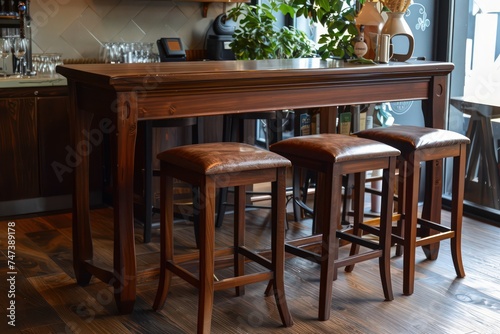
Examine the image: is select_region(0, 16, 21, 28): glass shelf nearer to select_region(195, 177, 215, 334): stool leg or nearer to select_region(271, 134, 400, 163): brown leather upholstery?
select_region(271, 134, 400, 163): brown leather upholstery

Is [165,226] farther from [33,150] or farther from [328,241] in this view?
[33,150]

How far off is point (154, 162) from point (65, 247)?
0.87 m

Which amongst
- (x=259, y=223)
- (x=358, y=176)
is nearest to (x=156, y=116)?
(x=358, y=176)

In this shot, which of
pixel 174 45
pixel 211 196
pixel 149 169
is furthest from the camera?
pixel 174 45

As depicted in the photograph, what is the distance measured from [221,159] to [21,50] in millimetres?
2641

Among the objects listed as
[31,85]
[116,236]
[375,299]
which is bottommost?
[375,299]

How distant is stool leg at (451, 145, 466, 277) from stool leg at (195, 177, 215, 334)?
145 centimetres

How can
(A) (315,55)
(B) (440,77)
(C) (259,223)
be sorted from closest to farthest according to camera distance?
(B) (440,77), (C) (259,223), (A) (315,55)

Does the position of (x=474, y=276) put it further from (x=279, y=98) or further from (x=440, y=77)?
(x=279, y=98)

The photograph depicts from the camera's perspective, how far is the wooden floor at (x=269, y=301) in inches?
120

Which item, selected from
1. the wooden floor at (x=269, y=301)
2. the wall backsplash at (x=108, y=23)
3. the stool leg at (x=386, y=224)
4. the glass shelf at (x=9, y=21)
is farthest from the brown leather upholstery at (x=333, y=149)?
the wall backsplash at (x=108, y=23)

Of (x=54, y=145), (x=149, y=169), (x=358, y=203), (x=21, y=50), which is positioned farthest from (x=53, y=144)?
(x=358, y=203)

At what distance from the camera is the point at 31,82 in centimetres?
466

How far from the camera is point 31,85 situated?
183 inches
